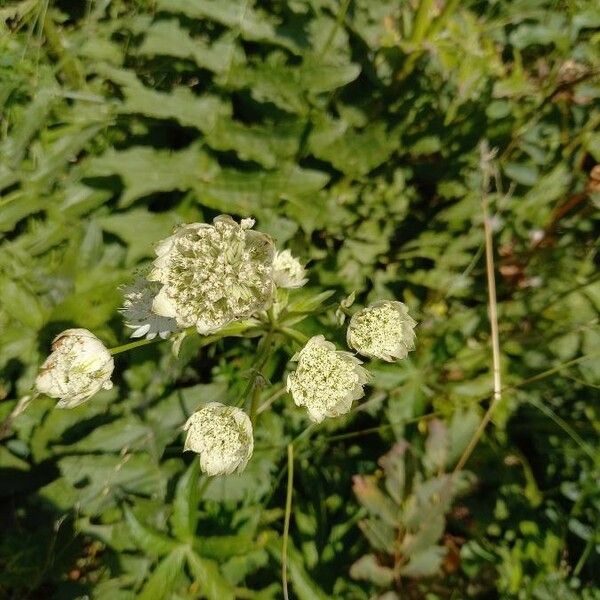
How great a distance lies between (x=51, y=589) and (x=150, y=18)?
1.85m

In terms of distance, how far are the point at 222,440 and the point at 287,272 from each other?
395 millimetres

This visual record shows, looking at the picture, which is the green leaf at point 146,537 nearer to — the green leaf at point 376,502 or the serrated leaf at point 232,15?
the green leaf at point 376,502

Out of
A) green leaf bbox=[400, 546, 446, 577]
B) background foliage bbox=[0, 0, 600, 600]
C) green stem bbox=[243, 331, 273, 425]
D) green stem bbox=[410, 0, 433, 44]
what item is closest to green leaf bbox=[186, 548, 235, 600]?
background foliage bbox=[0, 0, 600, 600]

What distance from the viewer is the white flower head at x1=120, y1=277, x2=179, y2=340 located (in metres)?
1.25

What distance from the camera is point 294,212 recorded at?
5.64 feet

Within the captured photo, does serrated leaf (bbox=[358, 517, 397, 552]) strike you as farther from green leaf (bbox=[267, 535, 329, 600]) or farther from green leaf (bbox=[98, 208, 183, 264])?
green leaf (bbox=[98, 208, 183, 264])

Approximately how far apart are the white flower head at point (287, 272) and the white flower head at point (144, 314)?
248 mm

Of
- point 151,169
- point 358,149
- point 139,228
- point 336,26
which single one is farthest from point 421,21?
point 139,228

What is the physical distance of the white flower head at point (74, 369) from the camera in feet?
3.83

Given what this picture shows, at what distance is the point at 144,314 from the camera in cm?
129

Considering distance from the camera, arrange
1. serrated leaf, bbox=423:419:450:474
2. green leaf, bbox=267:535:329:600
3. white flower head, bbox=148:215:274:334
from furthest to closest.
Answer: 1. serrated leaf, bbox=423:419:450:474
2. green leaf, bbox=267:535:329:600
3. white flower head, bbox=148:215:274:334

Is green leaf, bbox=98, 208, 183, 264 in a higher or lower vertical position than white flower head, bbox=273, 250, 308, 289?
lower

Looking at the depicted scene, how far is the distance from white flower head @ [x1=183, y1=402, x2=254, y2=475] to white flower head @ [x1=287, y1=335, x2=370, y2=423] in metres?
0.13

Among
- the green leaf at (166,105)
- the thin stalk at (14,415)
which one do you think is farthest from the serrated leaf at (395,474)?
the green leaf at (166,105)
